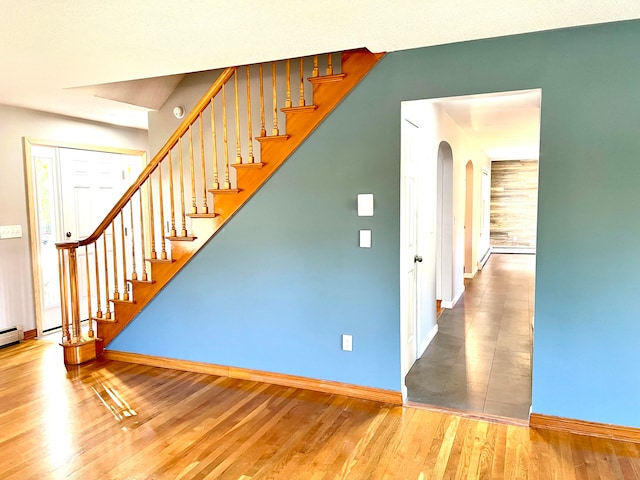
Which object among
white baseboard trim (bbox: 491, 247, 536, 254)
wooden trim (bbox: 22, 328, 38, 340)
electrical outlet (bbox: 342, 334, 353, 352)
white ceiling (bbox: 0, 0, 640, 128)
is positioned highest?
white ceiling (bbox: 0, 0, 640, 128)

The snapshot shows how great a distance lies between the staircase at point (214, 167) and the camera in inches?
127

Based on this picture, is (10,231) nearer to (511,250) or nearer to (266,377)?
(266,377)

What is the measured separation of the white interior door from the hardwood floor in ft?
1.93

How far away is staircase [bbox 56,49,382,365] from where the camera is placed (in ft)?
10.6

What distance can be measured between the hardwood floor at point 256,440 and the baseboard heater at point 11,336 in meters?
1.24

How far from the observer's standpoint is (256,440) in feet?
8.79

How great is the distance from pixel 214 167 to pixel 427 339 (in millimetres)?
2488

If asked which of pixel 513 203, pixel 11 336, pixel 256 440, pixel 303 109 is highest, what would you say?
pixel 303 109

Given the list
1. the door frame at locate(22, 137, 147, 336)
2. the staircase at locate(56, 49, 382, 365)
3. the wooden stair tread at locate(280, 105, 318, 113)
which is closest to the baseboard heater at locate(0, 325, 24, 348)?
→ the door frame at locate(22, 137, 147, 336)

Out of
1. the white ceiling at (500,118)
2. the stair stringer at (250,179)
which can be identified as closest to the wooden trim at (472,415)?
the white ceiling at (500,118)

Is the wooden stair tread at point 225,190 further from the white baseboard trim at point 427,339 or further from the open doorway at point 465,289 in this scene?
the white baseboard trim at point 427,339

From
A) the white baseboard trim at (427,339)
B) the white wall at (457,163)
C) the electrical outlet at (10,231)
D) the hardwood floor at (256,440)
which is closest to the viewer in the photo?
the hardwood floor at (256,440)

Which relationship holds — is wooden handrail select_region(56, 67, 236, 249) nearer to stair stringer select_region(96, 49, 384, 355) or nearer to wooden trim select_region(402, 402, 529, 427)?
stair stringer select_region(96, 49, 384, 355)

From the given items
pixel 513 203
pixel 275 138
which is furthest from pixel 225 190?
pixel 513 203
